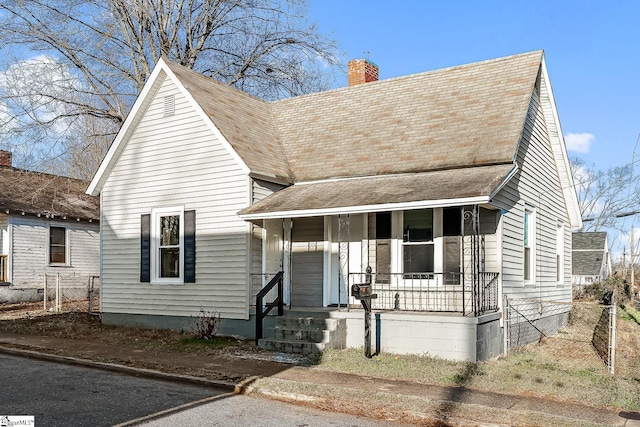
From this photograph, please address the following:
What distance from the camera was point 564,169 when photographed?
17453 millimetres

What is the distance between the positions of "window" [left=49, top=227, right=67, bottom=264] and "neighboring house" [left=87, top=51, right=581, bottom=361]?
9.81 metres

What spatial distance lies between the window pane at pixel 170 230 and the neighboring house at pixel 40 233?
914cm

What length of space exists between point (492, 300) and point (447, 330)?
70.0 inches

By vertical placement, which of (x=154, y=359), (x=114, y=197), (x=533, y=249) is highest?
(x=114, y=197)


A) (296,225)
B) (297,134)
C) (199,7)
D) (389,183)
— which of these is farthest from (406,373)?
(199,7)

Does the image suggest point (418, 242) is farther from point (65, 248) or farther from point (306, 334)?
point (65, 248)

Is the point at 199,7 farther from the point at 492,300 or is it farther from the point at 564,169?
the point at 492,300

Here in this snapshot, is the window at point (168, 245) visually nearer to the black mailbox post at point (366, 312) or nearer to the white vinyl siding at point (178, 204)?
the white vinyl siding at point (178, 204)

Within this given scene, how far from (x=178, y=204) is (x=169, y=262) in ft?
4.77

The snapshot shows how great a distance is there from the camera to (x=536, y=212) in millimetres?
14977

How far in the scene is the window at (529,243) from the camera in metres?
14.5

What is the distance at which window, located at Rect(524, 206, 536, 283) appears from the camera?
14.5m

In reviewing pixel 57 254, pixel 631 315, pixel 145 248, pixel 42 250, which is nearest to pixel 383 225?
pixel 145 248

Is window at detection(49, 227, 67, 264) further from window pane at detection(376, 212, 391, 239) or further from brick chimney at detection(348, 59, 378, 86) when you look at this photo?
window pane at detection(376, 212, 391, 239)
